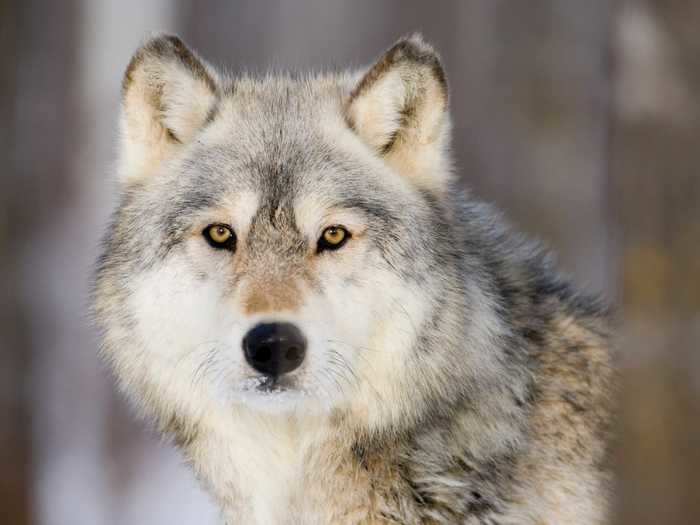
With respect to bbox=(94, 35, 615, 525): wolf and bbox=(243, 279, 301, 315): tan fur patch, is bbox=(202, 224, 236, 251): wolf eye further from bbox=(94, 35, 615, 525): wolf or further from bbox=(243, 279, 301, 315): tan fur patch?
bbox=(243, 279, 301, 315): tan fur patch

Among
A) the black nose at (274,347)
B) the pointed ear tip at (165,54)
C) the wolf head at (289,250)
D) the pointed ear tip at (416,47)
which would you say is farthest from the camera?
the pointed ear tip at (165,54)

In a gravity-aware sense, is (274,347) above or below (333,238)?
below

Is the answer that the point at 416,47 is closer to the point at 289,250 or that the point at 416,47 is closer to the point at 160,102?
the point at 289,250

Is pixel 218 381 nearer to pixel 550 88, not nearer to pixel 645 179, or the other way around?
pixel 645 179

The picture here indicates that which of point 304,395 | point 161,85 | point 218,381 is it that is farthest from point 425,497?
point 161,85

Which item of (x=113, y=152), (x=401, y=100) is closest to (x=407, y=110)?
(x=401, y=100)

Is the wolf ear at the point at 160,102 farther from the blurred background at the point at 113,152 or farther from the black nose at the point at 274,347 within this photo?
the blurred background at the point at 113,152

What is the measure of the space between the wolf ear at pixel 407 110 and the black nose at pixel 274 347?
92 centimetres

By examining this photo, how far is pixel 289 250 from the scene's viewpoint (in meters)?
3.01

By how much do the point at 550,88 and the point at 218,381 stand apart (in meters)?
6.61

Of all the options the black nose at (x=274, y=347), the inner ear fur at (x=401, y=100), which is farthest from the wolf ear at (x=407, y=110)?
the black nose at (x=274, y=347)

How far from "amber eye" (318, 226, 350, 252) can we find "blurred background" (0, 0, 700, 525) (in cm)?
158

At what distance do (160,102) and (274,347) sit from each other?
121 cm

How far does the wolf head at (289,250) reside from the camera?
2.91 m
